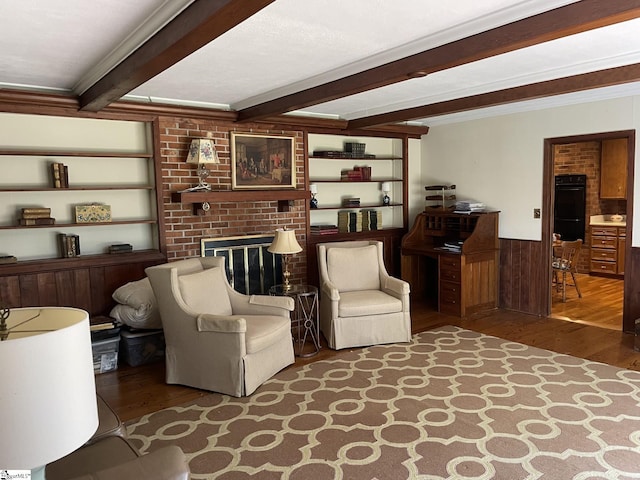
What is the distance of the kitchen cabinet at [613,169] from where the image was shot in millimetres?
7289

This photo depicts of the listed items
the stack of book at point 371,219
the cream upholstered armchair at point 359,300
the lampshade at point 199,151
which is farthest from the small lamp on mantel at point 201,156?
the stack of book at point 371,219

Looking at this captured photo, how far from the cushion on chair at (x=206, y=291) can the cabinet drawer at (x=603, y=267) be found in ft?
19.9

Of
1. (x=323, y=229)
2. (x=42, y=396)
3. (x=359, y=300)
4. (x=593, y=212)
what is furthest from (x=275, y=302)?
(x=593, y=212)

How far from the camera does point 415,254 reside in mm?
A: 6281

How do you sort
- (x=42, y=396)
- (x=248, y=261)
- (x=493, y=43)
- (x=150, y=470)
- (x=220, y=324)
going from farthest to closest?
(x=248, y=261) < (x=220, y=324) < (x=493, y=43) < (x=150, y=470) < (x=42, y=396)

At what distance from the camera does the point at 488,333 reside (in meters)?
4.91

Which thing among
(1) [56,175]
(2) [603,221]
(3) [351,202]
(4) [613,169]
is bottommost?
(2) [603,221]

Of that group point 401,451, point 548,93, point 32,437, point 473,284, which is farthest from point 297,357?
point 32,437

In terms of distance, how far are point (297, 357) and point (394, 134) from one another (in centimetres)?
345

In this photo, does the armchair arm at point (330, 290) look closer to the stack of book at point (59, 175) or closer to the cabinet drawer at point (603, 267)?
the stack of book at point (59, 175)

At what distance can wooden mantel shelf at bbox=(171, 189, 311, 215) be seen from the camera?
4664 millimetres

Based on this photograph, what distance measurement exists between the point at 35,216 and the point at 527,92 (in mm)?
4160

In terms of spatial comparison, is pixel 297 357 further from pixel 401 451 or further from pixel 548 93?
pixel 548 93

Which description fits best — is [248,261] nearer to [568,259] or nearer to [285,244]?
[285,244]
